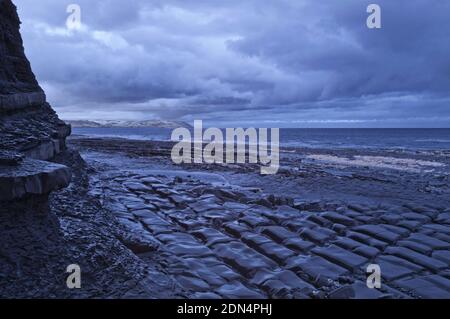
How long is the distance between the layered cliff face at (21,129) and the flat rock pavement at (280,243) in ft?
5.74

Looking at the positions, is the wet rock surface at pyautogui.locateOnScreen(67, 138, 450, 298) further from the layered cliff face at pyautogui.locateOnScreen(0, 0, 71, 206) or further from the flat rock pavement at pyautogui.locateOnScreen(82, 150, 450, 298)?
the layered cliff face at pyautogui.locateOnScreen(0, 0, 71, 206)

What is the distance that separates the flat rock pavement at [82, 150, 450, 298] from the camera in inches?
193

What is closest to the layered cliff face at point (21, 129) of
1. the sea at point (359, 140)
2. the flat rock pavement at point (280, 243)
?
the flat rock pavement at point (280, 243)

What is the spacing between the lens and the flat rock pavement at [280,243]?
4.89 m

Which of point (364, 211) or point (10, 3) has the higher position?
point (10, 3)

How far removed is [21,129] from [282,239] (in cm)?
636

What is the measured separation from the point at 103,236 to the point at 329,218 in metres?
5.34

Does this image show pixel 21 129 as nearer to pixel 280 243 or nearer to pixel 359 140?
pixel 280 243

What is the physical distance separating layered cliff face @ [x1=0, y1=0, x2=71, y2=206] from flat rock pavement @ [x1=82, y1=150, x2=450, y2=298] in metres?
1.75

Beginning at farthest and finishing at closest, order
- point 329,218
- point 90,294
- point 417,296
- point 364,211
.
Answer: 1. point 364,211
2. point 329,218
3. point 417,296
4. point 90,294

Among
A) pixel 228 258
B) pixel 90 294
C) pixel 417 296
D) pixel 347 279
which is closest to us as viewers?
pixel 90 294

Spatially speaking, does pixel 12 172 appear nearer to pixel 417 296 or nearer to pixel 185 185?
pixel 417 296

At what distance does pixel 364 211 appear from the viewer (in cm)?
936
